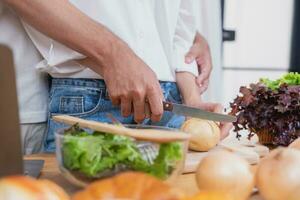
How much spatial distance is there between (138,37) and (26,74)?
0.26 meters

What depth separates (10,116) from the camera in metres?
0.47

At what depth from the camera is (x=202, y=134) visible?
805 mm

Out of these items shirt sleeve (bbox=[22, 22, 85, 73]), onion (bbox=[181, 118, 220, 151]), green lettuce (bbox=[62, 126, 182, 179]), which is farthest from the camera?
shirt sleeve (bbox=[22, 22, 85, 73])

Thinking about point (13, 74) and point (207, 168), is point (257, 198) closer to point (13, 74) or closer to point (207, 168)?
point (207, 168)

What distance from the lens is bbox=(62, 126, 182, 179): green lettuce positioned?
0.52 meters

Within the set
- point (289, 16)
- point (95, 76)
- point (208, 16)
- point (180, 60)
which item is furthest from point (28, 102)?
point (289, 16)

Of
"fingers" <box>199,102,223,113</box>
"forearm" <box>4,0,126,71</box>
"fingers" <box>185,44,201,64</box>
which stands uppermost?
"forearm" <box>4,0,126,71</box>

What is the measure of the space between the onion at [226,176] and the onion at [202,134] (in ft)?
0.98

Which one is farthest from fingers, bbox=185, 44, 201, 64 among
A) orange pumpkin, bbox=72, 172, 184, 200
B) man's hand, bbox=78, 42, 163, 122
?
orange pumpkin, bbox=72, 172, 184, 200

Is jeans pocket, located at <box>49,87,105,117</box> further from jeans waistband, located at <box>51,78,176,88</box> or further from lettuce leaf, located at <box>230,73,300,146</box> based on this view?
lettuce leaf, located at <box>230,73,300,146</box>

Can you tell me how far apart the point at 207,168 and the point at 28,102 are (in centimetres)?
60

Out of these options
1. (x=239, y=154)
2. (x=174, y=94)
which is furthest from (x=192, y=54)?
(x=239, y=154)

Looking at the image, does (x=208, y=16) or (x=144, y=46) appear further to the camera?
(x=208, y=16)

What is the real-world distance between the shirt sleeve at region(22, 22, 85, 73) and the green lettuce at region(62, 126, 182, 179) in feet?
1.31
